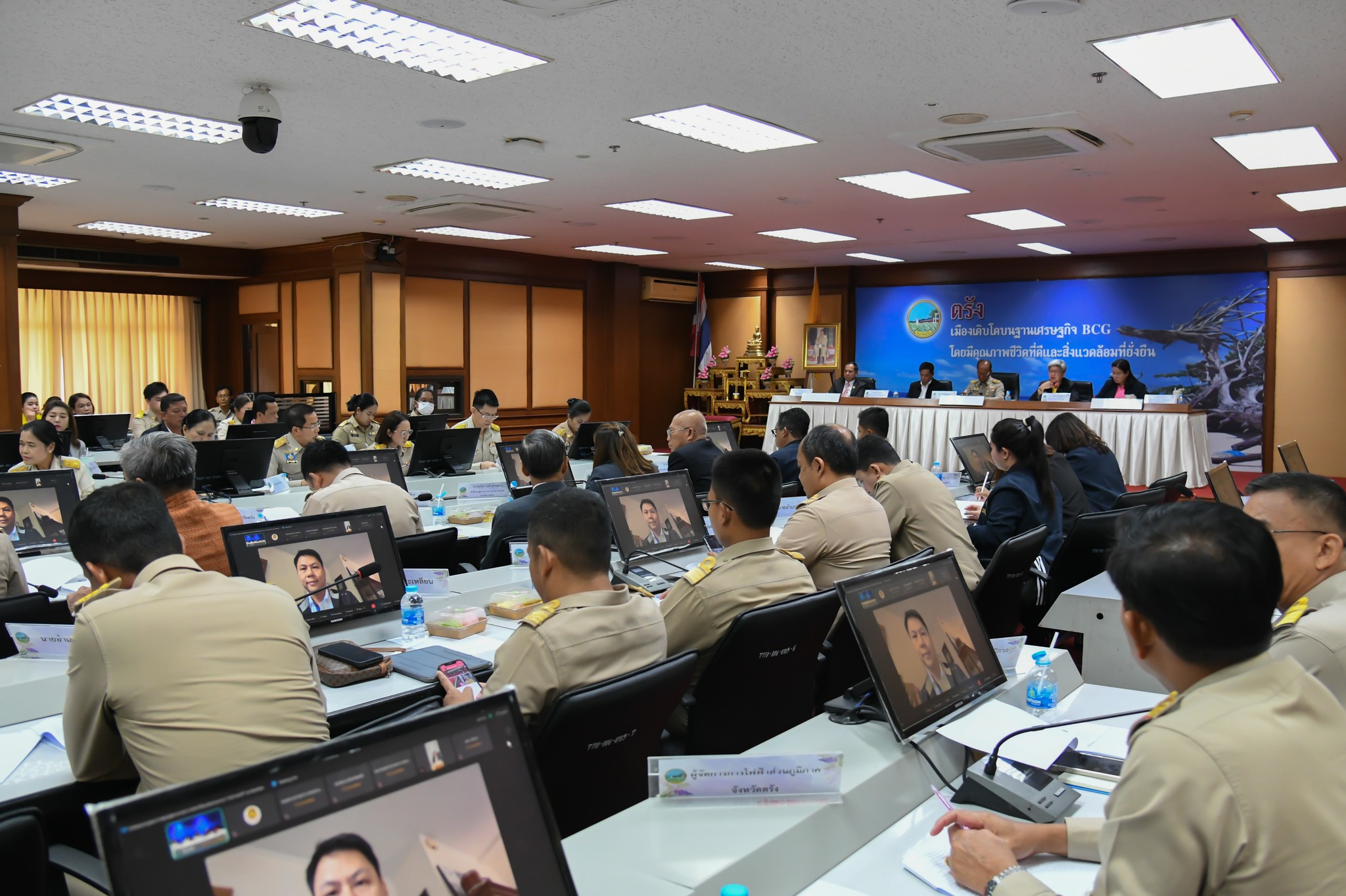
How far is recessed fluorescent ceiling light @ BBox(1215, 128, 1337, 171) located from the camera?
6.14 m

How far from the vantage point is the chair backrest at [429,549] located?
391 cm

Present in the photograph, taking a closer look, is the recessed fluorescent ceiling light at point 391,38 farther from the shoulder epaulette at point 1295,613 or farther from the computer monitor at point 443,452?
the shoulder epaulette at point 1295,613

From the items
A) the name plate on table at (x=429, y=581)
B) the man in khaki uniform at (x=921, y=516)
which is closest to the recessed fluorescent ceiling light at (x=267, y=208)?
the name plate on table at (x=429, y=581)

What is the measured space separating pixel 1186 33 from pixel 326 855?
191 inches

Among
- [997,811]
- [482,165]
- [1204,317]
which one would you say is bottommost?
[997,811]

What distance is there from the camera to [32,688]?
234 cm

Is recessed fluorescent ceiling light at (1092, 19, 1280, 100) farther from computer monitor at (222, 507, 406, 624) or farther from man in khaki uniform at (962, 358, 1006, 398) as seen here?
Answer: man in khaki uniform at (962, 358, 1006, 398)

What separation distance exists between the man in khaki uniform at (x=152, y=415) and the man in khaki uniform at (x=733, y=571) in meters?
6.78

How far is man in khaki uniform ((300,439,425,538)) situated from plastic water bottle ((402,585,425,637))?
0.49m

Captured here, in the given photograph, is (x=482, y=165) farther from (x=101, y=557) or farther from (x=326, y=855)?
(x=326, y=855)

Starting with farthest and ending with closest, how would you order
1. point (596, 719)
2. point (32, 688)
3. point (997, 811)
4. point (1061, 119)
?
1. point (1061, 119)
2. point (32, 688)
3. point (596, 719)
4. point (997, 811)

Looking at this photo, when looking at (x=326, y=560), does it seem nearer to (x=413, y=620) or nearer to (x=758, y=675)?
(x=413, y=620)

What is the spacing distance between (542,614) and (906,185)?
6871 mm

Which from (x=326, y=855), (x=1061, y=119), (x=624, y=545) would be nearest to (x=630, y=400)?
(x=1061, y=119)
